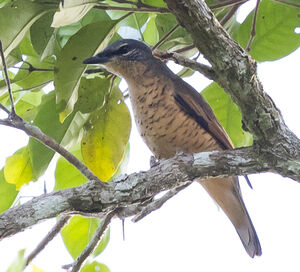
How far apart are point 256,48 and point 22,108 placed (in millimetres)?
1494

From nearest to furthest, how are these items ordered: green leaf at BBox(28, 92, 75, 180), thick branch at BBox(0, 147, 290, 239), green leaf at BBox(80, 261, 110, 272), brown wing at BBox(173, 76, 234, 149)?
1. thick branch at BBox(0, 147, 290, 239)
2. green leaf at BBox(80, 261, 110, 272)
3. green leaf at BBox(28, 92, 75, 180)
4. brown wing at BBox(173, 76, 234, 149)

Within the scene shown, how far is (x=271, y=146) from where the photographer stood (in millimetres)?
2301

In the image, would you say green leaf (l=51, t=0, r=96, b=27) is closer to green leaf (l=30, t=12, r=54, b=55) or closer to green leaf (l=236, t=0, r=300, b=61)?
green leaf (l=30, t=12, r=54, b=55)

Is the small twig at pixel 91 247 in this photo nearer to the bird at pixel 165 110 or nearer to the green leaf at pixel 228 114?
the bird at pixel 165 110

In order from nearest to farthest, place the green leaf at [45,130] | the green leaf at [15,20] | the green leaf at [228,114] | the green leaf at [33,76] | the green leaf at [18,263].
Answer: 1. the green leaf at [18,263]
2. the green leaf at [15,20]
3. the green leaf at [45,130]
4. the green leaf at [33,76]
5. the green leaf at [228,114]

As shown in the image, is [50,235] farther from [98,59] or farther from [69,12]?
[69,12]

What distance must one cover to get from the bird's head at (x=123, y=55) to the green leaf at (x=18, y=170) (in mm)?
689

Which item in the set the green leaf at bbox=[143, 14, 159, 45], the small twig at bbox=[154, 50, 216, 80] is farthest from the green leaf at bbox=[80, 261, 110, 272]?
the green leaf at bbox=[143, 14, 159, 45]

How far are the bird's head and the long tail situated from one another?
894 millimetres

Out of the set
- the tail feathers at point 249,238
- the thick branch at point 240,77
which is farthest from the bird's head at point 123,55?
the tail feathers at point 249,238

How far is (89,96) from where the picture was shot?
9.86 ft

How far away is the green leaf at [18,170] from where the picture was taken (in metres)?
3.00

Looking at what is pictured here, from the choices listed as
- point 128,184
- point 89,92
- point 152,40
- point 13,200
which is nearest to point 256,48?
point 152,40

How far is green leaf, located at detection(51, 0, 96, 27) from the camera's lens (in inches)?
87.4
